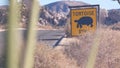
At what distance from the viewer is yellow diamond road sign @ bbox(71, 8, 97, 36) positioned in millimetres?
23934

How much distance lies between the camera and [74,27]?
2502 cm

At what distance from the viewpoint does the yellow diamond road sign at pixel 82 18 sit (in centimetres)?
2393

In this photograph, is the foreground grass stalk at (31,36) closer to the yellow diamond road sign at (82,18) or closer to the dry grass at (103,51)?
the dry grass at (103,51)

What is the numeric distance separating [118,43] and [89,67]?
1254 cm

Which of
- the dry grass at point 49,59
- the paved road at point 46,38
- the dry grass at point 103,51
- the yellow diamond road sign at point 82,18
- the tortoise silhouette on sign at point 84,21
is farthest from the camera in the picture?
the tortoise silhouette on sign at point 84,21

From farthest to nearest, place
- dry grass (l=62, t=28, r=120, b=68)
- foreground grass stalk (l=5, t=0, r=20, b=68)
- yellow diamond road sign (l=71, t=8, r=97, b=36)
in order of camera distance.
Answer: yellow diamond road sign (l=71, t=8, r=97, b=36) → dry grass (l=62, t=28, r=120, b=68) → foreground grass stalk (l=5, t=0, r=20, b=68)

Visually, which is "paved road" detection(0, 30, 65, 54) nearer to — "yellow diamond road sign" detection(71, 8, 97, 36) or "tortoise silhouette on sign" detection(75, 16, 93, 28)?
"yellow diamond road sign" detection(71, 8, 97, 36)

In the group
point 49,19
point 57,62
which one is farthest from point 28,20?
point 49,19

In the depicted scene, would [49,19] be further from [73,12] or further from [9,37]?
[9,37]

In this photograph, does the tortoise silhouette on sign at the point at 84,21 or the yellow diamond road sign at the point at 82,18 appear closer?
the yellow diamond road sign at the point at 82,18

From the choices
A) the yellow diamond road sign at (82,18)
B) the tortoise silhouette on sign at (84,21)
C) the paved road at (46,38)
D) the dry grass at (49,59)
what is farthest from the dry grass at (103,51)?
the tortoise silhouette on sign at (84,21)

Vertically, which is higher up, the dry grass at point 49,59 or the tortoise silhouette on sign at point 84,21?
the tortoise silhouette on sign at point 84,21

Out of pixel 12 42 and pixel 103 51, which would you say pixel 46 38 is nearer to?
pixel 103 51

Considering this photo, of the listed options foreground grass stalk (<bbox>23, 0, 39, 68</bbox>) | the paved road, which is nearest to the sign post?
the paved road
